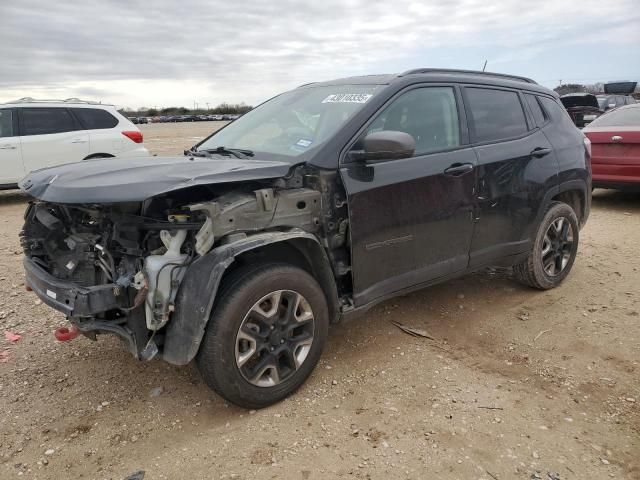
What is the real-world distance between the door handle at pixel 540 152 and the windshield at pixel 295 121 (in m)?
1.60

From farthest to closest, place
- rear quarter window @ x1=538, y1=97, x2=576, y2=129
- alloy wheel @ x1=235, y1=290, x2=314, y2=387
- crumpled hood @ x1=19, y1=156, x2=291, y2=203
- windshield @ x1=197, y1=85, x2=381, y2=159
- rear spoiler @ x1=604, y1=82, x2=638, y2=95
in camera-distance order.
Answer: rear spoiler @ x1=604, y1=82, x2=638, y2=95 < rear quarter window @ x1=538, y1=97, x2=576, y2=129 < windshield @ x1=197, y1=85, x2=381, y2=159 < alloy wheel @ x1=235, y1=290, x2=314, y2=387 < crumpled hood @ x1=19, y1=156, x2=291, y2=203

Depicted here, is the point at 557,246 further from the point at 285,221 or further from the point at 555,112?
the point at 285,221

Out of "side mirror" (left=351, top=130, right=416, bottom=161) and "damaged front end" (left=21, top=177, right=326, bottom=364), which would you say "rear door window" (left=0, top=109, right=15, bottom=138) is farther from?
"side mirror" (left=351, top=130, right=416, bottom=161)

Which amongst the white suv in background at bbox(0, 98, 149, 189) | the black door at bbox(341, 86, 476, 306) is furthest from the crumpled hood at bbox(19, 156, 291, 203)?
the white suv in background at bbox(0, 98, 149, 189)

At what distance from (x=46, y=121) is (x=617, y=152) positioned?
9487 millimetres

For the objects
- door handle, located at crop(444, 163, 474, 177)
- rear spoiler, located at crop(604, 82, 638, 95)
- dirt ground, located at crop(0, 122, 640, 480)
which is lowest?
dirt ground, located at crop(0, 122, 640, 480)

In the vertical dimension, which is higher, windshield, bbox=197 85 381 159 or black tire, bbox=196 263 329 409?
windshield, bbox=197 85 381 159

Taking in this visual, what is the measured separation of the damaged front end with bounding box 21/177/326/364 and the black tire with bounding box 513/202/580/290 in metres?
2.40

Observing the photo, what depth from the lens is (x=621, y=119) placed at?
825cm

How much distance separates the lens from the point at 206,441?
2773 mm

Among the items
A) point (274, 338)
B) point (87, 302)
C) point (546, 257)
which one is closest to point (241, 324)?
point (274, 338)

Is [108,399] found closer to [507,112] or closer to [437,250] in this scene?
[437,250]

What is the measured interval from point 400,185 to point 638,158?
5.95 meters

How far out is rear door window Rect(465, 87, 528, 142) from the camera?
158 inches
